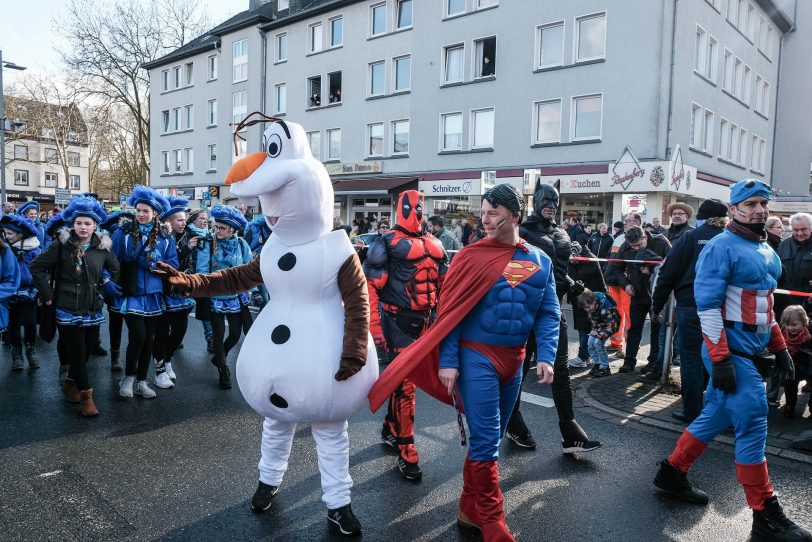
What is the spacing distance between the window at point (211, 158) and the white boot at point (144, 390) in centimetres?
3371

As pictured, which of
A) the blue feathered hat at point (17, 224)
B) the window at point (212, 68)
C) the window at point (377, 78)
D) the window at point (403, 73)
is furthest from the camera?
the window at point (212, 68)

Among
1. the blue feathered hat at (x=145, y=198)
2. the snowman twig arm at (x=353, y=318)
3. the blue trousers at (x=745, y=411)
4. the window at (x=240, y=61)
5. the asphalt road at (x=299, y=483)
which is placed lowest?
the asphalt road at (x=299, y=483)

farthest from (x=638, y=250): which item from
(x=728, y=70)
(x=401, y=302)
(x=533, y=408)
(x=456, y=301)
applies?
(x=728, y=70)

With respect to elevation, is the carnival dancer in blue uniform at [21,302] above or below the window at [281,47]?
below

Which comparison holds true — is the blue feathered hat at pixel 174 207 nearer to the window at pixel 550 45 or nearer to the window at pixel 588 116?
the window at pixel 588 116

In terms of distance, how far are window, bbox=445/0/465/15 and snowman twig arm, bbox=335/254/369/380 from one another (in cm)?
2501

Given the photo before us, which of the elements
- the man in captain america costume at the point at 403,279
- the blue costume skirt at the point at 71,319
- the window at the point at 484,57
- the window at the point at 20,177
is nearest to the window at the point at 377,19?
the window at the point at 484,57

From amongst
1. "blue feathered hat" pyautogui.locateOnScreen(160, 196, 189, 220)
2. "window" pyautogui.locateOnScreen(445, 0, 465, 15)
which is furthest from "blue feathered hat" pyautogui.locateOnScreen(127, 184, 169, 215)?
"window" pyautogui.locateOnScreen(445, 0, 465, 15)

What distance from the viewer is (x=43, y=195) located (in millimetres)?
69375

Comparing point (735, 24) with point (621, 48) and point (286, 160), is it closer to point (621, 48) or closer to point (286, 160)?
point (621, 48)

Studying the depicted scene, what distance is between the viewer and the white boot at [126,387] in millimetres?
6375

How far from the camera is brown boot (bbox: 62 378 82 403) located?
20.2 feet

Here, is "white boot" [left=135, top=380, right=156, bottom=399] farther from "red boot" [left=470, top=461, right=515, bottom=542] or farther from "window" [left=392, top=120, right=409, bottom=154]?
"window" [left=392, top=120, right=409, bottom=154]

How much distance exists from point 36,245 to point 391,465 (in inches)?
226
